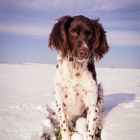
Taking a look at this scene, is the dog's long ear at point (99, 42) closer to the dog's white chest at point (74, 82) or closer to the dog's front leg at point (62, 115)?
the dog's white chest at point (74, 82)

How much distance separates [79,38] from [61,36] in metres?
0.17

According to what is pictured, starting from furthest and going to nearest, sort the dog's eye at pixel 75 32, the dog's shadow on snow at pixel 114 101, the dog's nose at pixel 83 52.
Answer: the dog's shadow on snow at pixel 114 101, the dog's eye at pixel 75 32, the dog's nose at pixel 83 52

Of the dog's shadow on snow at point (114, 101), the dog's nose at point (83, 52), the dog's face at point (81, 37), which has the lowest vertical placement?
the dog's shadow on snow at point (114, 101)

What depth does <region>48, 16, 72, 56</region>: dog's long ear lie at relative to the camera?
2463mm

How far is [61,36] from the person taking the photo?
2.48m

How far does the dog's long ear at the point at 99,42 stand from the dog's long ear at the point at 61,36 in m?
0.23

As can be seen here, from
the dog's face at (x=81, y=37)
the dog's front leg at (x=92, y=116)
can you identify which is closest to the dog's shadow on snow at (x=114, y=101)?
the dog's front leg at (x=92, y=116)

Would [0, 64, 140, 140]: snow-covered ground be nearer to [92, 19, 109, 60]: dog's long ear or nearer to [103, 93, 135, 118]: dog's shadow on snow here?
[103, 93, 135, 118]: dog's shadow on snow

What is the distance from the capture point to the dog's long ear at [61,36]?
8.08 ft

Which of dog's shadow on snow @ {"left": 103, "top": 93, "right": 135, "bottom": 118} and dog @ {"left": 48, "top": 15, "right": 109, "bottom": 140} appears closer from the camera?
dog @ {"left": 48, "top": 15, "right": 109, "bottom": 140}

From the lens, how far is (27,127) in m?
2.40

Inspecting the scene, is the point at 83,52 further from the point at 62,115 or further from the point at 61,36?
the point at 62,115

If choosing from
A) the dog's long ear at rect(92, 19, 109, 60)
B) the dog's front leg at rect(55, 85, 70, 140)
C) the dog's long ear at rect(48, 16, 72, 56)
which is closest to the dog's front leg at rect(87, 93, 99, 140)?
the dog's front leg at rect(55, 85, 70, 140)

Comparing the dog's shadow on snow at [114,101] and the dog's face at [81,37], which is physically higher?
the dog's face at [81,37]
